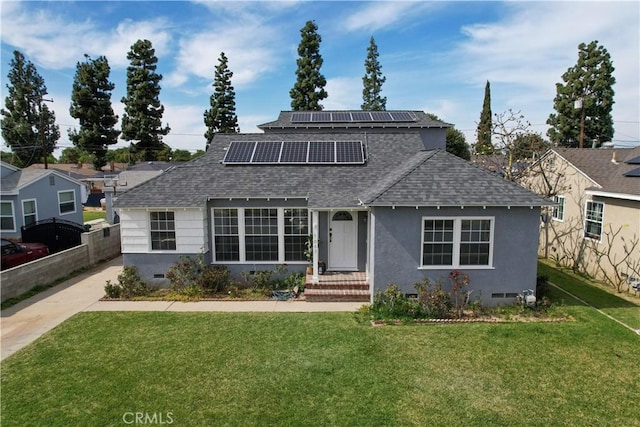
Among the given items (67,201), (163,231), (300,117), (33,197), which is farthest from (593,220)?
(67,201)

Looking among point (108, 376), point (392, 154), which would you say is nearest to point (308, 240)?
point (392, 154)

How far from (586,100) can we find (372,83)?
24.5 meters

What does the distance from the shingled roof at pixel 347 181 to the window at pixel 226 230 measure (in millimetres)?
696

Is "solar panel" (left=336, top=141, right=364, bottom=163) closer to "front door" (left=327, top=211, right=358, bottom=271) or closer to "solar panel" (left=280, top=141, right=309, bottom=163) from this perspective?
"solar panel" (left=280, top=141, right=309, bottom=163)

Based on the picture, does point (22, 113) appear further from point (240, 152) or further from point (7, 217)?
point (240, 152)

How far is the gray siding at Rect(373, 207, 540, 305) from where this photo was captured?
432 inches

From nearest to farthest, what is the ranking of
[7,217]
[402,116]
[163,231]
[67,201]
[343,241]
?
[163,231], [343,241], [7,217], [402,116], [67,201]

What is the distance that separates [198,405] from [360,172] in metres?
9.98

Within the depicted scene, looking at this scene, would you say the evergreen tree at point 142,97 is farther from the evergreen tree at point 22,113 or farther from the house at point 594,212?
the house at point 594,212

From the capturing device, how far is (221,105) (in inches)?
1692

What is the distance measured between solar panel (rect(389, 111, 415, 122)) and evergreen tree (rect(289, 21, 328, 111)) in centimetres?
1908

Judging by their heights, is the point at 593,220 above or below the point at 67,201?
below

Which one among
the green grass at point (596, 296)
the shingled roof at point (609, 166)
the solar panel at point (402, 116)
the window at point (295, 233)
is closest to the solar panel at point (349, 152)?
the window at point (295, 233)

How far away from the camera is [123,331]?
9.56 m
